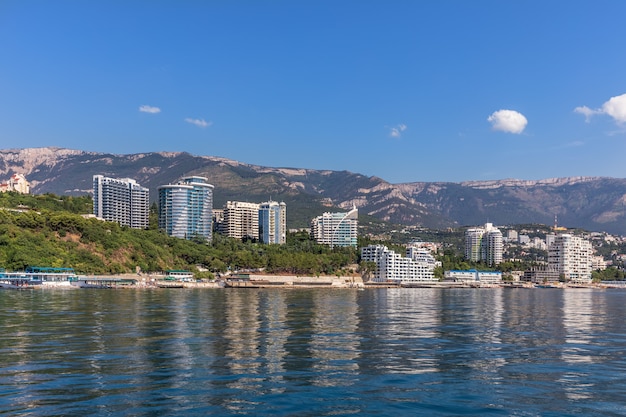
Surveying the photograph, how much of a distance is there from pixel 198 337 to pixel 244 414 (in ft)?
58.8

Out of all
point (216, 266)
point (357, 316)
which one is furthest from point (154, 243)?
point (357, 316)

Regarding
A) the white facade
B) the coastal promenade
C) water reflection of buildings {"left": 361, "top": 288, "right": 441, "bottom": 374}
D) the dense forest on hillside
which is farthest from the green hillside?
water reflection of buildings {"left": 361, "top": 288, "right": 441, "bottom": 374}

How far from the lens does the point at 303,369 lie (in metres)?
26.5

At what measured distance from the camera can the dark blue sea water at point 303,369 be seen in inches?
803

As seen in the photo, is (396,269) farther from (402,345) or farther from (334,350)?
(334,350)

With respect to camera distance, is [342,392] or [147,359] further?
[147,359]

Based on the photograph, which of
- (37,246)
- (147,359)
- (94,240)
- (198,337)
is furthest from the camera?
(94,240)

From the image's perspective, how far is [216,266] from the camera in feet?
544

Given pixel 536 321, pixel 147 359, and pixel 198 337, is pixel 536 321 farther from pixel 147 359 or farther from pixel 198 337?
pixel 147 359

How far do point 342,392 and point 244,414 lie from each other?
4.41 m

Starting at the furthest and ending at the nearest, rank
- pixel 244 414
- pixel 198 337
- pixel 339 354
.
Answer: pixel 198 337 < pixel 339 354 < pixel 244 414

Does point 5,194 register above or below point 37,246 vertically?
above

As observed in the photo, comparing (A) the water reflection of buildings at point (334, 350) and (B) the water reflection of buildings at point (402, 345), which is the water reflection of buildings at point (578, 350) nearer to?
(B) the water reflection of buildings at point (402, 345)

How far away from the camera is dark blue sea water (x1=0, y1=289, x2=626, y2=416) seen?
66.9ft
